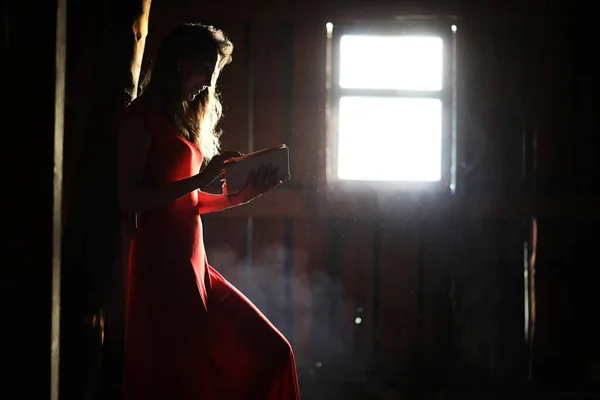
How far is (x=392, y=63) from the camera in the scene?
3402 mm

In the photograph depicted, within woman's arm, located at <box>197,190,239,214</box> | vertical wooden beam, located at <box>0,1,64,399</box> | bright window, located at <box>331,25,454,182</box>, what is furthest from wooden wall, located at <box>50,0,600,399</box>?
vertical wooden beam, located at <box>0,1,64,399</box>

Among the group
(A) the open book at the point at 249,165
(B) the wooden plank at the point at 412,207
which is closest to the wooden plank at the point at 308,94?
(B) the wooden plank at the point at 412,207

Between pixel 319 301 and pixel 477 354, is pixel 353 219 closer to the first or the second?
pixel 319 301

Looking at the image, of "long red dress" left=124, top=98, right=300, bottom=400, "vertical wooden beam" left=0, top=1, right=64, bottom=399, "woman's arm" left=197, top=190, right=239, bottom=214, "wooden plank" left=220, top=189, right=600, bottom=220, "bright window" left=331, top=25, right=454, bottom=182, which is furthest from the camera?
"bright window" left=331, top=25, right=454, bottom=182

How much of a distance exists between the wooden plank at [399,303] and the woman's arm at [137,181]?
5.59 feet

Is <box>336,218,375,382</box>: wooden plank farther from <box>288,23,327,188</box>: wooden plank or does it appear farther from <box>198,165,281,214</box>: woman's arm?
<box>198,165,281,214</box>: woman's arm

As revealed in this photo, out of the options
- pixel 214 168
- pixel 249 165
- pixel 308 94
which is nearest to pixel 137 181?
pixel 214 168

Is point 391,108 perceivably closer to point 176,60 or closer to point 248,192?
point 248,192

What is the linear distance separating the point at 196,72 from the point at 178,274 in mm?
695

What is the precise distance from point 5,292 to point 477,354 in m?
2.53

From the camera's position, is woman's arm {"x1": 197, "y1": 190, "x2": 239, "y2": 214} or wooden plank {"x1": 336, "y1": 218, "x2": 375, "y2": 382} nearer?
woman's arm {"x1": 197, "y1": 190, "x2": 239, "y2": 214}

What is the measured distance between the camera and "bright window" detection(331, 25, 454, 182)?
338cm

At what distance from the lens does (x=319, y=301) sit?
10.9ft

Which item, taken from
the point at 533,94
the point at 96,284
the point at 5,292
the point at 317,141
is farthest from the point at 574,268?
the point at 5,292
